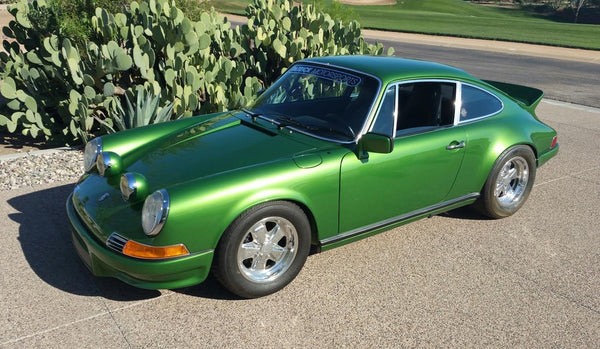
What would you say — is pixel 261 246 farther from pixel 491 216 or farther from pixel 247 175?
pixel 491 216

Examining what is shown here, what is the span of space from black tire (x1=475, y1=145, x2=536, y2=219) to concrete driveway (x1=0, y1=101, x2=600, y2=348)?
0.17 m

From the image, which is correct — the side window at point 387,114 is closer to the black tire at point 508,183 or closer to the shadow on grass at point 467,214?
the black tire at point 508,183

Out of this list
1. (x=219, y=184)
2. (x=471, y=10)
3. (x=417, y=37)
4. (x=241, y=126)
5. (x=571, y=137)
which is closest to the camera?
(x=219, y=184)

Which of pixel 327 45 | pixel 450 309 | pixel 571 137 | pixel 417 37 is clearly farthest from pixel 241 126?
pixel 417 37

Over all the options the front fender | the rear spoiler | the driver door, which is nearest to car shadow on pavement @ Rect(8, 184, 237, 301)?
the front fender

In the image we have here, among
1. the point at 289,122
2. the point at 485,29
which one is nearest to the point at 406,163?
the point at 289,122

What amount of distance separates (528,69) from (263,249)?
593 inches

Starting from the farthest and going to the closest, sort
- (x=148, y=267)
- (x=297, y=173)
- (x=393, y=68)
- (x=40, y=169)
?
(x=40, y=169), (x=393, y=68), (x=297, y=173), (x=148, y=267)

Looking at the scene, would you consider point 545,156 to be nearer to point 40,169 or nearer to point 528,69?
point 40,169

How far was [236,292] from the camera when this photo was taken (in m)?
3.46

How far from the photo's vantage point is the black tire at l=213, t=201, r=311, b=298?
10.9 ft

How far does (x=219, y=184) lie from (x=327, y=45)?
18.1ft

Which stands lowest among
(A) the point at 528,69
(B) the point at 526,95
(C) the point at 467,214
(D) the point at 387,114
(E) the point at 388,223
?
(A) the point at 528,69

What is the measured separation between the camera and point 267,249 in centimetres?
354
